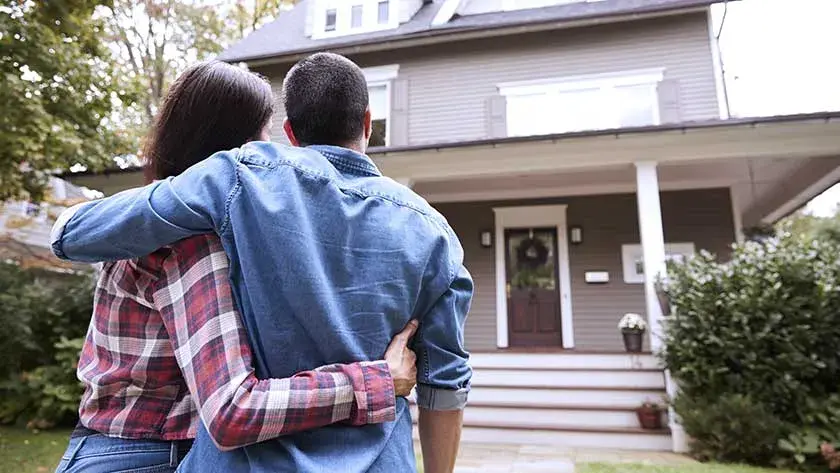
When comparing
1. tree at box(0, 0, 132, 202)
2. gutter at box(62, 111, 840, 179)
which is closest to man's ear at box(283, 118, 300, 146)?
tree at box(0, 0, 132, 202)

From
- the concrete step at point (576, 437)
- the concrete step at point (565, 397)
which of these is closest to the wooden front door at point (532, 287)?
the concrete step at point (565, 397)

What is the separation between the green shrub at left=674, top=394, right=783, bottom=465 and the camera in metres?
4.15

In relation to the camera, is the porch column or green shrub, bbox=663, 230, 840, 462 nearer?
green shrub, bbox=663, 230, 840, 462

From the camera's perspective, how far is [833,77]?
16969 mm

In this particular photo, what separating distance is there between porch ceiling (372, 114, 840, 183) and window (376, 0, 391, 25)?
4.03 meters

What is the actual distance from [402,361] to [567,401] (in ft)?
17.4

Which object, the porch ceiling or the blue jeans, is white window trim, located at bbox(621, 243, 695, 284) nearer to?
the porch ceiling

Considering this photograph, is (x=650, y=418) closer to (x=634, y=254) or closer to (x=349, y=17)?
(x=634, y=254)

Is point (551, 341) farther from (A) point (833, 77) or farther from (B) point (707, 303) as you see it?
(A) point (833, 77)

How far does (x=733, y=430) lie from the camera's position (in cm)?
423

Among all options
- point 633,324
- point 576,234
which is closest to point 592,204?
point 576,234

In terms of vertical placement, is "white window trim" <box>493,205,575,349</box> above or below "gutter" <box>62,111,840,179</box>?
below

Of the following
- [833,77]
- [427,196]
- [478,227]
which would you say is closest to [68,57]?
[427,196]

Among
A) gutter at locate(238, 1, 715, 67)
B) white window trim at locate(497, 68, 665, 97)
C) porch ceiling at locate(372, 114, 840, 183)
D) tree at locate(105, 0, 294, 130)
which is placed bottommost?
porch ceiling at locate(372, 114, 840, 183)
